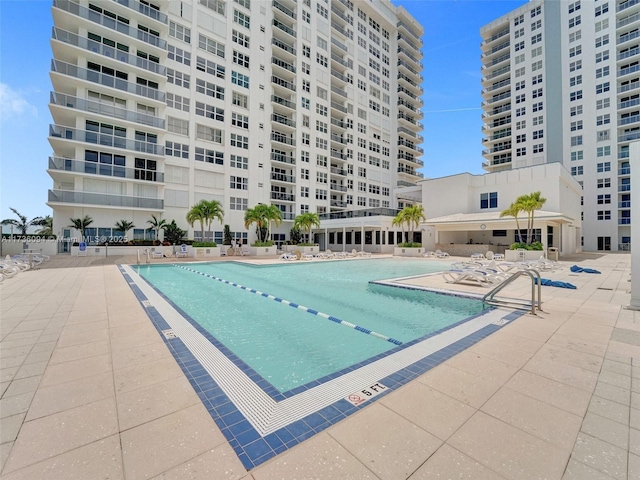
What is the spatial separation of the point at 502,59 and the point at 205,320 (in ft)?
216

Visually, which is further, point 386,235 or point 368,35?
point 368,35

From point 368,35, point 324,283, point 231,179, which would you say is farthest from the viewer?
point 368,35

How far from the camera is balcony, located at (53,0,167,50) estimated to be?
2253 cm

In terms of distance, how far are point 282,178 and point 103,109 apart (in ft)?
58.3

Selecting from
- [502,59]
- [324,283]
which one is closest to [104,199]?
[324,283]

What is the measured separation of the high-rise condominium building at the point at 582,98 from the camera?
120 feet

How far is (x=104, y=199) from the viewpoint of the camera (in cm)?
2386

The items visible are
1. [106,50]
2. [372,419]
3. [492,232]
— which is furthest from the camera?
[492,232]

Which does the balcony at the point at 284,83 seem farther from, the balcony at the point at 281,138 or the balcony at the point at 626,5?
the balcony at the point at 626,5

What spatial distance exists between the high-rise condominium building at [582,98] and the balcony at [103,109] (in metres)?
51.0

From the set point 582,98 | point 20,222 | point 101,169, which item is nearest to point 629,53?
point 582,98

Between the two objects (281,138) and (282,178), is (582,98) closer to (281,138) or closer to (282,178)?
(281,138)

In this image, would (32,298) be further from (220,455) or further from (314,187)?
(314,187)

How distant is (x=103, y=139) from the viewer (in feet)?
79.0
